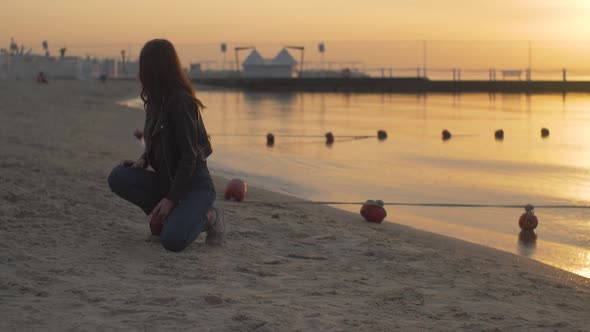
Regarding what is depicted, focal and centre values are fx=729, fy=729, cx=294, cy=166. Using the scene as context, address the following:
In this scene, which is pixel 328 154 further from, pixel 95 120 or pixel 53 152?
pixel 95 120

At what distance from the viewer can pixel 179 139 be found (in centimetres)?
421

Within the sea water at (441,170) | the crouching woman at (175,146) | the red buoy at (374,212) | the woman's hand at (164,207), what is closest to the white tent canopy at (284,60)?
the sea water at (441,170)

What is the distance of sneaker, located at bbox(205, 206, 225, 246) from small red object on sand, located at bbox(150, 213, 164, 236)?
0.30 meters

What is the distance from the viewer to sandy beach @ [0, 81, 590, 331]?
3172 millimetres

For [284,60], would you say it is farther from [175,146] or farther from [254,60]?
[175,146]

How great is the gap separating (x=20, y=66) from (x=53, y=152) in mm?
46165

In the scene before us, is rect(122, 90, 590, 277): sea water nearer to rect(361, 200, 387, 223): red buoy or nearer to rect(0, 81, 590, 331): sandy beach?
rect(361, 200, 387, 223): red buoy

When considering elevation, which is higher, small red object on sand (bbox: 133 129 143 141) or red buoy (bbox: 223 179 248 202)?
small red object on sand (bbox: 133 129 143 141)

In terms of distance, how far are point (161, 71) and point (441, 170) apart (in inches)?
297

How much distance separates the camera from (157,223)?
4.40 meters

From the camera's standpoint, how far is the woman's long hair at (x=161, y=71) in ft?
13.8

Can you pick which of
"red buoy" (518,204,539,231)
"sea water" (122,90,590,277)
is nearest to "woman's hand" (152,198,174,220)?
"sea water" (122,90,590,277)

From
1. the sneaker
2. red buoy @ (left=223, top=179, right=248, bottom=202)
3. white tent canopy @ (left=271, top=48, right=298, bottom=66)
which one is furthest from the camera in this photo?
white tent canopy @ (left=271, top=48, right=298, bottom=66)

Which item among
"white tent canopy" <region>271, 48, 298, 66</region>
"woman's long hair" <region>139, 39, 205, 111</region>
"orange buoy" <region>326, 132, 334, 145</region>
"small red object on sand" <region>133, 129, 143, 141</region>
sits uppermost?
"white tent canopy" <region>271, 48, 298, 66</region>
